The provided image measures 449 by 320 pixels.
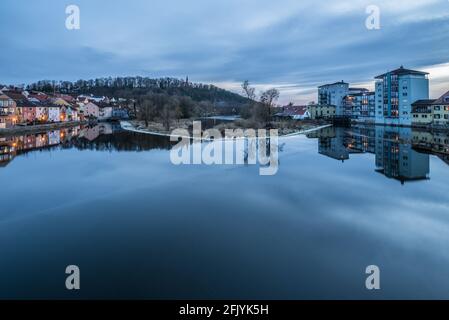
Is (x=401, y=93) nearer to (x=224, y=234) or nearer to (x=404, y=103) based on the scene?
(x=404, y=103)

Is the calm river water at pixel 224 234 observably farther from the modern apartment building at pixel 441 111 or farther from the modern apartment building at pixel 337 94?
the modern apartment building at pixel 337 94

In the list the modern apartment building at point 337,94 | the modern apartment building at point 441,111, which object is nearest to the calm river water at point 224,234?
the modern apartment building at point 441,111

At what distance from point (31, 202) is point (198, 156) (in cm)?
569

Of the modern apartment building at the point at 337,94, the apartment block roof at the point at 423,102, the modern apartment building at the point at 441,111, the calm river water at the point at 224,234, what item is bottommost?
the calm river water at the point at 224,234

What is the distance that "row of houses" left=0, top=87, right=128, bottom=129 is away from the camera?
24.8 meters

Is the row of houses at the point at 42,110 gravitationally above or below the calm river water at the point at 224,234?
above

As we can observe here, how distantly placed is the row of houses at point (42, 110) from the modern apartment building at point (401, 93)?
2927 cm

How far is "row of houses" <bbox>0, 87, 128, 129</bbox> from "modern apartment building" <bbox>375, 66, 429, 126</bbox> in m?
29.3

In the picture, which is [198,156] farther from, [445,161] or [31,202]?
[445,161]

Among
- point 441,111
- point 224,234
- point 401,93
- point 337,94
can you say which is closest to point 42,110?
point 401,93

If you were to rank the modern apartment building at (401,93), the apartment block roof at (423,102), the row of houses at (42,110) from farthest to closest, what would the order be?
the modern apartment building at (401,93)
the apartment block roof at (423,102)
the row of houses at (42,110)

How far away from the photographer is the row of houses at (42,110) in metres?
24.8

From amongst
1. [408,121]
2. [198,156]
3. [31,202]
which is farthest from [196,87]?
[31,202]
